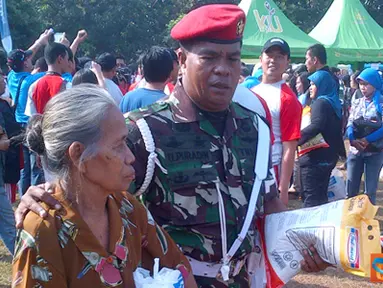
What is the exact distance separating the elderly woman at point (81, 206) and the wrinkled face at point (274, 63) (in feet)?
10.8

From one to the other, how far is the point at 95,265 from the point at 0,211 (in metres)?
3.70

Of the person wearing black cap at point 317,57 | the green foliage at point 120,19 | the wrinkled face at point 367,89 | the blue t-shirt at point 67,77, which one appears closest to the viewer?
the blue t-shirt at point 67,77

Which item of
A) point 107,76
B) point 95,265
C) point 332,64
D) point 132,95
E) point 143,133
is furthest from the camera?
point 332,64

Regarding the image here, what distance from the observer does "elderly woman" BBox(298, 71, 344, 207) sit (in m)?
5.92

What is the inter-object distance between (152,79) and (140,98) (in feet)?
0.82

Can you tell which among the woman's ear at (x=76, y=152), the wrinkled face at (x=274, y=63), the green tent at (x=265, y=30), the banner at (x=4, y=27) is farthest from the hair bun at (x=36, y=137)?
the green tent at (x=265, y=30)

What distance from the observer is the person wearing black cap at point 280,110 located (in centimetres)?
479

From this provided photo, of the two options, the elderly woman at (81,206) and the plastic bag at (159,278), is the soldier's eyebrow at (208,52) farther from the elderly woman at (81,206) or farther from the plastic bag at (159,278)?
the plastic bag at (159,278)

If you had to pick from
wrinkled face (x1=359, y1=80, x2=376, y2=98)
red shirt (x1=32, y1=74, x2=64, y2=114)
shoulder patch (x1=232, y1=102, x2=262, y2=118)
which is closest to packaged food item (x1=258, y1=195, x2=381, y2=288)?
shoulder patch (x1=232, y1=102, x2=262, y2=118)

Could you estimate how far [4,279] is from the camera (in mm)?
5109

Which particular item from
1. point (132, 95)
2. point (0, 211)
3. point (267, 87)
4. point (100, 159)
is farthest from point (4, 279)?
point (100, 159)

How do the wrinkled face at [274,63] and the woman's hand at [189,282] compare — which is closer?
the woman's hand at [189,282]

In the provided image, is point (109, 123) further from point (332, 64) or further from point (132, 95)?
point (332, 64)

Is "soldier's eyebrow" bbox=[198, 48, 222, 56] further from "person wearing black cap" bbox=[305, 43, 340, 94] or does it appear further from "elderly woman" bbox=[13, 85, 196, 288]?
"person wearing black cap" bbox=[305, 43, 340, 94]
